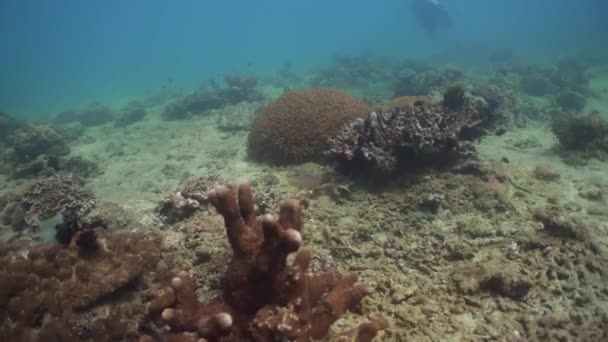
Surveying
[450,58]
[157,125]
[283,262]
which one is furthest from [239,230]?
[450,58]

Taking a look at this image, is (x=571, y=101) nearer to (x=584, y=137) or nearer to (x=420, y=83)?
(x=420, y=83)

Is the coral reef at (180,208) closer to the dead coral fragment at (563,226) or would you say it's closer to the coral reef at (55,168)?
the coral reef at (55,168)

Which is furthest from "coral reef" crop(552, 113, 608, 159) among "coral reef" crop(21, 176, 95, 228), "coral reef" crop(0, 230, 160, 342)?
"coral reef" crop(21, 176, 95, 228)

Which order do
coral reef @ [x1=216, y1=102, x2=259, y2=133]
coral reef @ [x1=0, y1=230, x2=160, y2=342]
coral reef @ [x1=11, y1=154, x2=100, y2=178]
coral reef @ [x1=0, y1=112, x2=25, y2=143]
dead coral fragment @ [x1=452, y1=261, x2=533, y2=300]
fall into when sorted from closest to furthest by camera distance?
1. coral reef @ [x1=0, y1=230, x2=160, y2=342]
2. dead coral fragment @ [x1=452, y1=261, x2=533, y2=300]
3. coral reef @ [x1=11, y1=154, x2=100, y2=178]
4. coral reef @ [x1=216, y1=102, x2=259, y2=133]
5. coral reef @ [x1=0, y1=112, x2=25, y2=143]

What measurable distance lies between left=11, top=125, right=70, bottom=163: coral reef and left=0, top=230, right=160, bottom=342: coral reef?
437 inches

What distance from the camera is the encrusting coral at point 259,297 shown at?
283 cm

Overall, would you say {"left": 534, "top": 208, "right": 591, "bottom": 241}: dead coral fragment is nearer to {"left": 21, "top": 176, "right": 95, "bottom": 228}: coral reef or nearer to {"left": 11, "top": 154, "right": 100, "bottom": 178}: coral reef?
{"left": 21, "top": 176, "right": 95, "bottom": 228}: coral reef

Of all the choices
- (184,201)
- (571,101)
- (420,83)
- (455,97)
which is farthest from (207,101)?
(571,101)

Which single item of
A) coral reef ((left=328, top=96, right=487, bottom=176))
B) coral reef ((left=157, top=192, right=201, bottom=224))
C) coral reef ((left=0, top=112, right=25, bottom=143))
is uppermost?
coral reef ((left=328, top=96, right=487, bottom=176))

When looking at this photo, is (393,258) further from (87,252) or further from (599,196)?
(599,196)

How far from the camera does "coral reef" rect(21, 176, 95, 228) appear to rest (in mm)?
6848

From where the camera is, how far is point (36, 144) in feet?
43.9

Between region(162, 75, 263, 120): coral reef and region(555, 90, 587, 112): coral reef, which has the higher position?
region(555, 90, 587, 112): coral reef

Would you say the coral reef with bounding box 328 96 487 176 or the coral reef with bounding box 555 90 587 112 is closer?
the coral reef with bounding box 328 96 487 176
